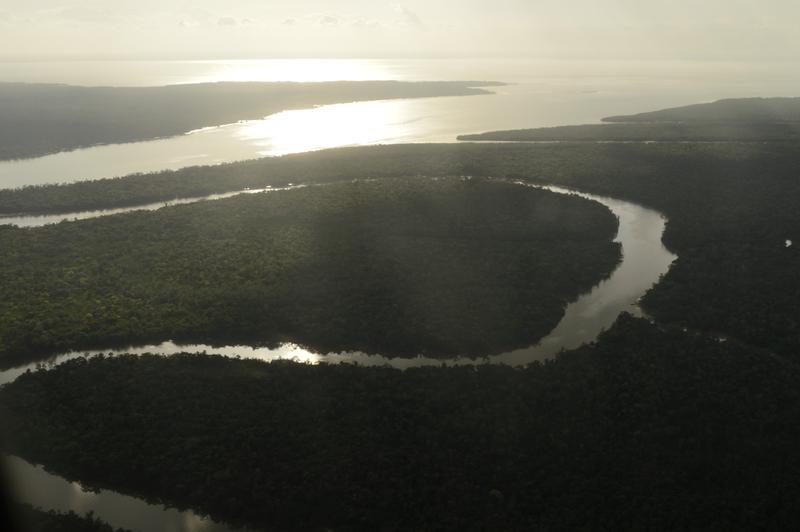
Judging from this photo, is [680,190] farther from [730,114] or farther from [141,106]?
[141,106]

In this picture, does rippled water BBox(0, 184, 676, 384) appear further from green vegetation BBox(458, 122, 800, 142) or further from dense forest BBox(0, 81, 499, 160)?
dense forest BBox(0, 81, 499, 160)

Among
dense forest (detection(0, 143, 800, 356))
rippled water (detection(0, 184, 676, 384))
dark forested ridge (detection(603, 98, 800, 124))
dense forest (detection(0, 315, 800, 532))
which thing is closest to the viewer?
dense forest (detection(0, 315, 800, 532))

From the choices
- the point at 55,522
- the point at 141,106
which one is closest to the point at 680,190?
the point at 55,522

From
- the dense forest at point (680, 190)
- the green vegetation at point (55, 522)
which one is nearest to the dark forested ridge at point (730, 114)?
the dense forest at point (680, 190)

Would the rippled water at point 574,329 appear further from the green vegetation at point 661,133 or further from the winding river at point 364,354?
the green vegetation at point 661,133

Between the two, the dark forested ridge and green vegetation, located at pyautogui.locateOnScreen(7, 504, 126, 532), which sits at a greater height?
the dark forested ridge

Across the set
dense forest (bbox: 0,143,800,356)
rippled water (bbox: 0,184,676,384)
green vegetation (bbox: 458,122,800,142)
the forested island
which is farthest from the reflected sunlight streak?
rippled water (bbox: 0,184,676,384)

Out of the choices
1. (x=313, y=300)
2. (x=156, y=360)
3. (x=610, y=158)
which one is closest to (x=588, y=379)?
(x=313, y=300)

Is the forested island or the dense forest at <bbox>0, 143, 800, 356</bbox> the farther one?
the forested island

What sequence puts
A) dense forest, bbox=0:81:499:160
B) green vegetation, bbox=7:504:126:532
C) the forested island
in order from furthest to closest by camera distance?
dense forest, bbox=0:81:499:160
the forested island
green vegetation, bbox=7:504:126:532
